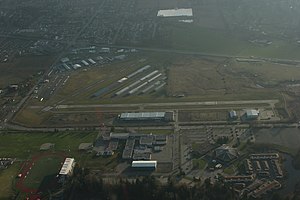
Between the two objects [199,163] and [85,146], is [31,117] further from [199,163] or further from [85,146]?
[199,163]

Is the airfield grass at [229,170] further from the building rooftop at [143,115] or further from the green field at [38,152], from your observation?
the building rooftop at [143,115]

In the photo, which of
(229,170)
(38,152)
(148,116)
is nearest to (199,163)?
(229,170)

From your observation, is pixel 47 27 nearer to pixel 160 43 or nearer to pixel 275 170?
pixel 160 43

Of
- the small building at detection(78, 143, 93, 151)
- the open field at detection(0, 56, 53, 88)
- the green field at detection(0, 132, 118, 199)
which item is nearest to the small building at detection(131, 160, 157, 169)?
the green field at detection(0, 132, 118, 199)

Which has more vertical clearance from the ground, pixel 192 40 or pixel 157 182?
pixel 157 182

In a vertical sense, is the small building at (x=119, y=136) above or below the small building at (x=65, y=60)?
above

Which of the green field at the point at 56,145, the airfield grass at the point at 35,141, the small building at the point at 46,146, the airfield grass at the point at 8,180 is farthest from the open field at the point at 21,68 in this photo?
the airfield grass at the point at 8,180

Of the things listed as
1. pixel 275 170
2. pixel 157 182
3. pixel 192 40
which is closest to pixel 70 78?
pixel 192 40

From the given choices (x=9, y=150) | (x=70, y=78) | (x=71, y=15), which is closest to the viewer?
(x=9, y=150)
